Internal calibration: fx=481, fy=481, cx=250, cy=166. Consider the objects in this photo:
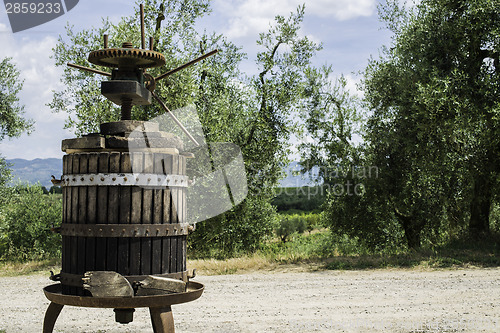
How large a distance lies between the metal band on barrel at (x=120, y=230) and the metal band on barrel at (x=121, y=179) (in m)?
0.42

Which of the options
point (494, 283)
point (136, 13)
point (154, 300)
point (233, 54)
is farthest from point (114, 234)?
point (233, 54)

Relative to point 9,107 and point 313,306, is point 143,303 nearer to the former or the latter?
point 313,306

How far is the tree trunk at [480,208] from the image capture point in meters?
16.5

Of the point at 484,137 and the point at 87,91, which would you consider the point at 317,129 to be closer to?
the point at 484,137

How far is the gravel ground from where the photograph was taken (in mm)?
7043

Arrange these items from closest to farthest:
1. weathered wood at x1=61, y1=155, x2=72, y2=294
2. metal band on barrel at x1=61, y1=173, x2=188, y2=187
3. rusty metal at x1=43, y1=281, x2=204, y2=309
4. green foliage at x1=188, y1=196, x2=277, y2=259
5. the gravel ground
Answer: rusty metal at x1=43, y1=281, x2=204, y2=309 → metal band on barrel at x1=61, y1=173, x2=188, y2=187 → weathered wood at x1=61, y1=155, x2=72, y2=294 → the gravel ground → green foliage at x1=188, y1=196, x2=277, y2=259

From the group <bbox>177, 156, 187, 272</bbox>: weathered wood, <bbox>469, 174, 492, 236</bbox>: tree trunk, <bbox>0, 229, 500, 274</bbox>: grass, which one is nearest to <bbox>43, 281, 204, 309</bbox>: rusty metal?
<bbox>177, 156, 187, 272</bbox>: weathered wood

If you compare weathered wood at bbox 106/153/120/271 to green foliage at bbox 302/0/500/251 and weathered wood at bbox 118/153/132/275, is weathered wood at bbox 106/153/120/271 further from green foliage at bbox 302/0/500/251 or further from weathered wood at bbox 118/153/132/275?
green foliage at bbox 302/0/500/251

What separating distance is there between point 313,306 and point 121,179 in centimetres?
494

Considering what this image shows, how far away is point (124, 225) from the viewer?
15.6 feet

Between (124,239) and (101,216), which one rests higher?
(101,216)

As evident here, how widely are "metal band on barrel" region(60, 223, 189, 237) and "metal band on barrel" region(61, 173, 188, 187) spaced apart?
0.42 metres

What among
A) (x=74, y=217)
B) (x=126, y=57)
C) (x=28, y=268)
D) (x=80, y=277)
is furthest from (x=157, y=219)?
(x=28, y=268)

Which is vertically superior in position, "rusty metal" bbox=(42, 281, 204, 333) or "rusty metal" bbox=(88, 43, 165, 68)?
"rusty metal" bbox=(88, 43, 165, 68)
